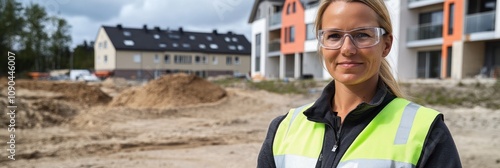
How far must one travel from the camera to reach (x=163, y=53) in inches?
2221

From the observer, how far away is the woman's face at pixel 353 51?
1562mm

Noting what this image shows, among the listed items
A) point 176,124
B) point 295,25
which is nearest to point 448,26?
point 295,25

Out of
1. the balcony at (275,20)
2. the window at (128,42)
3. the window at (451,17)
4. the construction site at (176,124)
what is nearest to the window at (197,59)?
the window at (128,42)

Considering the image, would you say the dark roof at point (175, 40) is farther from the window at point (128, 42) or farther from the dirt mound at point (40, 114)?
the dirt mound at point (40, 114)

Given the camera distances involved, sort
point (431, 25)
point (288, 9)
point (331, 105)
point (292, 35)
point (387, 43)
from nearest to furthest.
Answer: point (387, 43) < point (331, 105) < point (431, 25) < point (292, 35) < point (288, 9)

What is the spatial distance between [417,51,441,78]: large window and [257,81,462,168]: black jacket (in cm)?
2352

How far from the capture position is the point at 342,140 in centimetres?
158

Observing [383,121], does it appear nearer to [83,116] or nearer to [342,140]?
[342,140]

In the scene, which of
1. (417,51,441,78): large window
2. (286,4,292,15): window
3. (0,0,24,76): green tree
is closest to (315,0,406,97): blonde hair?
(0,0,24,76): green tree

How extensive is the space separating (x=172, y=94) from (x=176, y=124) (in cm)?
517

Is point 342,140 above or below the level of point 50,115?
above

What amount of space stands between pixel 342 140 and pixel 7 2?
23851 millimetres

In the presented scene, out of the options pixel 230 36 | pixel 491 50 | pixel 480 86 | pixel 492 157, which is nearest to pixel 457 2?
pixel 491 50

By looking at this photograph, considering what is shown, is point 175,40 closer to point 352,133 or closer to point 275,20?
point 275,20
